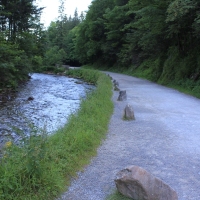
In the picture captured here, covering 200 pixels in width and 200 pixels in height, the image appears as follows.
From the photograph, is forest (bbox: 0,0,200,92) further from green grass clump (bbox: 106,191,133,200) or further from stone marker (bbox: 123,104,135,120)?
green grass clump (bbox: 106,191,133,200)

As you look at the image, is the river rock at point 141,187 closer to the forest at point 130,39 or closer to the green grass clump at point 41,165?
the green grass clump at point 41,165

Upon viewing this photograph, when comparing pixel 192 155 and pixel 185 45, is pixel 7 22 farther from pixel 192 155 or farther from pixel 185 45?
pixel 192 155

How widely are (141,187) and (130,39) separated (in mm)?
31310

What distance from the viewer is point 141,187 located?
12.0ft

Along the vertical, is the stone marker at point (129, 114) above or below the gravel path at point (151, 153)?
above

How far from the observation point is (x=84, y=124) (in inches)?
265

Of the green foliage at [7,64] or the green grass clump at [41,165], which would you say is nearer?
the green grass clump at [41,165]

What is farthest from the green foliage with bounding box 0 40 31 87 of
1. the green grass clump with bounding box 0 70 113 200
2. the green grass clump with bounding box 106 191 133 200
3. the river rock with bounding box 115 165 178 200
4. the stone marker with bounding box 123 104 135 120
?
the river rock with bounding box 115 165 178 200

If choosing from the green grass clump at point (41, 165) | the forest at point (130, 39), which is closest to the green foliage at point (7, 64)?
the forest at point (130, 39)

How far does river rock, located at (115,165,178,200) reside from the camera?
3652 millimetres

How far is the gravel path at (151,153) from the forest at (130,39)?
24.5ft

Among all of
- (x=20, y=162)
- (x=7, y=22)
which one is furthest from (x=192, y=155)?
(x=7, y=22)

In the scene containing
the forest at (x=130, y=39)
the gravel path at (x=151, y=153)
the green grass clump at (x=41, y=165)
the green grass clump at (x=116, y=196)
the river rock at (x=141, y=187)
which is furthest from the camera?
the forest at (x=130, y=39)

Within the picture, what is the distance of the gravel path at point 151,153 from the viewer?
165 inches
